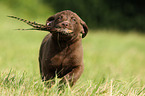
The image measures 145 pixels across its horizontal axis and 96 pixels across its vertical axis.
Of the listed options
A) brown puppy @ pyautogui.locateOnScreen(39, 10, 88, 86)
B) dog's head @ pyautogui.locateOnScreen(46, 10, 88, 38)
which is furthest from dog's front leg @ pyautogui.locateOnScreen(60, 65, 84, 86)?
dog's head @ pyautogui.locateOnScreen(46, 10, 88, 38)

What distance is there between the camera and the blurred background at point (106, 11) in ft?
83.1

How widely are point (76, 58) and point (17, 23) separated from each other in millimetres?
14853

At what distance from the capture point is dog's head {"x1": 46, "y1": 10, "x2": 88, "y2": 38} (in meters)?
4.31

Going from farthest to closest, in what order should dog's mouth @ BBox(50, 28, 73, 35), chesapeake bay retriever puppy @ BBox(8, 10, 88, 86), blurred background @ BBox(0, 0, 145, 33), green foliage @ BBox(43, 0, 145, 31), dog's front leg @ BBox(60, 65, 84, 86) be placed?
green foliage @ BBox(43, 0, 145, 31)
blurred background @ BBox(0, 0, 145, 33)
chesapeake bay retriever puppy @ BBox(8, 10, 88, 86)
dog's front leg @ BBox(60, 65, 84, 86)
dog's mouth @ BBox(50, 28, 73, 35)

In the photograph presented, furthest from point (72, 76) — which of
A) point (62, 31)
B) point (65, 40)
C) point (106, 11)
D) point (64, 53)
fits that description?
point (106, 11)

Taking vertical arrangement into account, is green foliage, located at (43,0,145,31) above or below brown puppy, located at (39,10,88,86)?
above

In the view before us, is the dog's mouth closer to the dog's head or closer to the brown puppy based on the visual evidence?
the dog's head

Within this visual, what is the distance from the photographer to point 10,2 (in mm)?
22594

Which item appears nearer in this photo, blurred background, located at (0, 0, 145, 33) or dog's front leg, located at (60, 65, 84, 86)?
dog's front leg, located at (60, 65, 84, 86)

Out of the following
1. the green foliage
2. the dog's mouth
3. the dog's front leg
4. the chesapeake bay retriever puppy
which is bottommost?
the dog's front leg

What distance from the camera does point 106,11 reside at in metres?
26.4

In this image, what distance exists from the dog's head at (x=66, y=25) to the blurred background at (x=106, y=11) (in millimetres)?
19710

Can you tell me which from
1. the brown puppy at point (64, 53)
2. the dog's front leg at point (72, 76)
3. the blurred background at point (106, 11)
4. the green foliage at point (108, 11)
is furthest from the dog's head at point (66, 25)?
the green foliage at point (108, 11)

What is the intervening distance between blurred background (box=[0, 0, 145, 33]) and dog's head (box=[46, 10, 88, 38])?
64.7 ft
